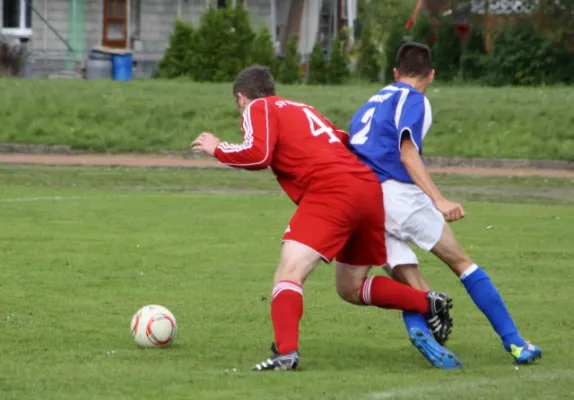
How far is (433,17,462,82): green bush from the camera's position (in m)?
43.6

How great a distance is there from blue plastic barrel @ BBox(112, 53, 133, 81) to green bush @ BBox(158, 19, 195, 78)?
1.87 m

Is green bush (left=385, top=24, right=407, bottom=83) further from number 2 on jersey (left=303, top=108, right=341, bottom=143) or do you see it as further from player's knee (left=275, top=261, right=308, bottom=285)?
player's knee (left=275, top=261, right=308, bottom=285)

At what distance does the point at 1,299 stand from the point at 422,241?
142 inches

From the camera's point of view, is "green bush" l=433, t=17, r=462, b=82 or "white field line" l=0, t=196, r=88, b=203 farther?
"green bush" l=433, t=17, r=462, b=82

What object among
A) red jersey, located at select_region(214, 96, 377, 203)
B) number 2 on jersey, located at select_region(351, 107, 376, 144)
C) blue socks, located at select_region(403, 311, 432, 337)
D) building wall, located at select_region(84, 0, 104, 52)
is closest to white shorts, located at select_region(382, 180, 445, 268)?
red jersey, located at select_region(214, 96, 377, 203)

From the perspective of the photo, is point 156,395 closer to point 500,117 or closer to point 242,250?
point 242,250

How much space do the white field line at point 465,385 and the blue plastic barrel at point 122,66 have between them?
3637cm

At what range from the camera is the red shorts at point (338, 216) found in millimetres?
7340

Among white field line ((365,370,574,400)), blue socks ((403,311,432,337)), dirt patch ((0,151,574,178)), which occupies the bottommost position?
dirt patch ((0,151,574,178))

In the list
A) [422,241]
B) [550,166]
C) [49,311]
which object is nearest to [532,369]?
[422,241]


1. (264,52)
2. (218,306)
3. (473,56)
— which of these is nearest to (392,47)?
(473,56)

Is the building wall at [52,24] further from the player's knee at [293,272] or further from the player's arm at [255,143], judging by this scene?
the player's knee at [293,272]

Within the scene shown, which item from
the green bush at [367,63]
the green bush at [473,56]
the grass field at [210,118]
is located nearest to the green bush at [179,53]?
the green bush at [367,63]

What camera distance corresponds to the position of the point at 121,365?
291 inches
